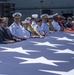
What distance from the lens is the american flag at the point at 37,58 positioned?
4.39m

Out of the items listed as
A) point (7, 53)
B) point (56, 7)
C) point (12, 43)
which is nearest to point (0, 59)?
point (7, 53)

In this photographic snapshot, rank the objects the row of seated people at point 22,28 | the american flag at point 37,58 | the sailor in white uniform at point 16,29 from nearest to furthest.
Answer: the american flag at point 37,58 → the row of seated people at point 22,28 → the sailor in white uniform at point 16,29

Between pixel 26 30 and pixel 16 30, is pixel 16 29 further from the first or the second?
pixel 26 30

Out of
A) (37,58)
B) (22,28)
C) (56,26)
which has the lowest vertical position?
(56,26)

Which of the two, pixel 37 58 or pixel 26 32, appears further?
pixel 26 32

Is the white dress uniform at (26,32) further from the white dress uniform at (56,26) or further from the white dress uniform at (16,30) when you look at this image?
the white dress uniform at (56,26)

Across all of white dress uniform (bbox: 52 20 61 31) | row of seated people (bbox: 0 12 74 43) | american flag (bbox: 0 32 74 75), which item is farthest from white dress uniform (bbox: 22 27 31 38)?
white dress uniform (bbox: 52 20 61 31)

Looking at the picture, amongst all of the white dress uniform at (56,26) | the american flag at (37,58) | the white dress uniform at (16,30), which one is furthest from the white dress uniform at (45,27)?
the american flag at (37,58)

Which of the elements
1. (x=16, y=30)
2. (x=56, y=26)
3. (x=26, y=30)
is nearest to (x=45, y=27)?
(x=56, y=26)

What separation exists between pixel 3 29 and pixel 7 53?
1.31m

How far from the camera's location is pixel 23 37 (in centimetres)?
727

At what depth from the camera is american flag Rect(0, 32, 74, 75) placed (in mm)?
4391

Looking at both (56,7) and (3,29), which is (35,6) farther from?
(3,29)

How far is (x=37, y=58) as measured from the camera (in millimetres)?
5125
